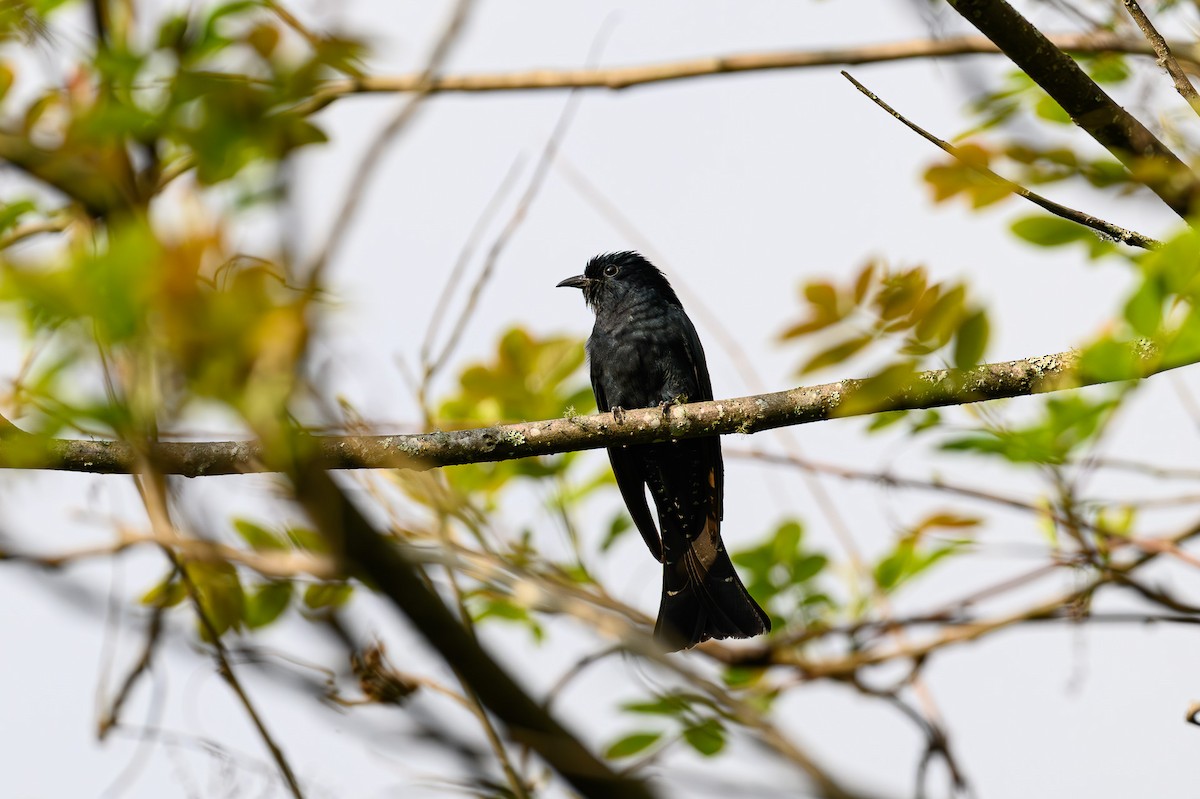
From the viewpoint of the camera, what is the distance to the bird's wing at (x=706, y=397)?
5.08 m

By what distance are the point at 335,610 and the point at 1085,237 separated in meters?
2.06

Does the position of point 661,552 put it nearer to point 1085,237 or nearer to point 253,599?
point 253,599

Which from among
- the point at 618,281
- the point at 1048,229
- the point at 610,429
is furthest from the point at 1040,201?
the point at 618,281

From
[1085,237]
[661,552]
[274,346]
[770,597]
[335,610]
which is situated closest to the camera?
[335,610]

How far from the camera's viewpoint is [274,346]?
106cm

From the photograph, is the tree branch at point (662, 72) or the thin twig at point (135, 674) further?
the tree branch at point (662, 72)

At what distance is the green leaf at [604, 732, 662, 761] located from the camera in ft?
10.00

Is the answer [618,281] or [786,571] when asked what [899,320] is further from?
[618,281]

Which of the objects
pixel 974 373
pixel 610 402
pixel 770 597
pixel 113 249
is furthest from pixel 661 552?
pixel 113 249

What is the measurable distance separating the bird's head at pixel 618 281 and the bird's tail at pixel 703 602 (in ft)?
4.30

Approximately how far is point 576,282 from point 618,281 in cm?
26

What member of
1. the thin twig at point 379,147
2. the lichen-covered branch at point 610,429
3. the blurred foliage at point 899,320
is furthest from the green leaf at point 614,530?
the thin twig at point 379,147

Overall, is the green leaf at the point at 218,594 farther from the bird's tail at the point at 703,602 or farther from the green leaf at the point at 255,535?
the bird's tail at the point at 703,602

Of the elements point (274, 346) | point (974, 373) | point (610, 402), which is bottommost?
point (274, 346)
